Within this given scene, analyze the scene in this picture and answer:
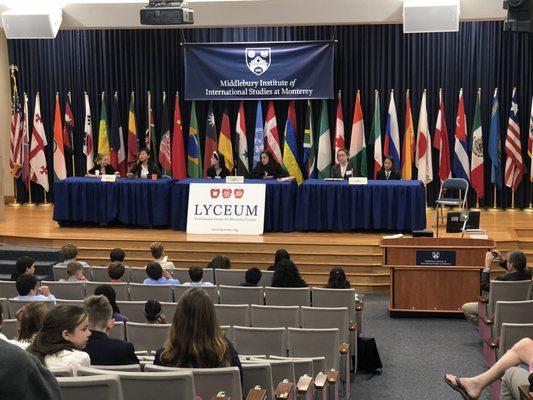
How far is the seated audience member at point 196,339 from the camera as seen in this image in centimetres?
449

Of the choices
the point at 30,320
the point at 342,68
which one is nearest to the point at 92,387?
the point at 30,320

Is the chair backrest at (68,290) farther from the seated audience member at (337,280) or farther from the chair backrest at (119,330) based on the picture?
the seated audience member at (337,280)

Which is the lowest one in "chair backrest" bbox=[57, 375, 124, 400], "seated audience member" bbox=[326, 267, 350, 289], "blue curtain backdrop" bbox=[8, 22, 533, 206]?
"seated audience member" bbox=[326, 267, 350, 289]

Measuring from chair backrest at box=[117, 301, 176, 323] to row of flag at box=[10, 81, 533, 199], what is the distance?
24.0 feet

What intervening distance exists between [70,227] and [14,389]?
10536 millimetres

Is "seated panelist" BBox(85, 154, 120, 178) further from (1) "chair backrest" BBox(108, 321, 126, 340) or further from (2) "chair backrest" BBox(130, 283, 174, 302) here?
(1) "chair backrest" BBox(108, 321, 126, 340)

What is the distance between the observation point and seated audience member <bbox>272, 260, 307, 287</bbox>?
7.91 meters

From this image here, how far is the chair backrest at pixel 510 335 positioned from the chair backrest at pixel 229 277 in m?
2.99

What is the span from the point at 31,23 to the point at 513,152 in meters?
7.56

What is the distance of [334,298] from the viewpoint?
7656 millimetres

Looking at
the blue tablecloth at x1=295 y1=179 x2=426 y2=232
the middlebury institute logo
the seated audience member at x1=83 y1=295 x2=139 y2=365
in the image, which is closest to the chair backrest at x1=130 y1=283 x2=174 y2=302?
the seated audience member at x1=83 y1=295 x2=139 y2=365

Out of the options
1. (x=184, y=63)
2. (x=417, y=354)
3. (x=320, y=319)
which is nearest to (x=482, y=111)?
(x=184, y=63)

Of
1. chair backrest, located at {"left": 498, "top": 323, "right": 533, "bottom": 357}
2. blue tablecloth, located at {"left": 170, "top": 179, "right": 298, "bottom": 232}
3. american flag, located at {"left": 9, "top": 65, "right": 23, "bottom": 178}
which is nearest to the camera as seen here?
chair backrest, located at {"left": 498, "top": 323, "right": 533, "bottom": 357}

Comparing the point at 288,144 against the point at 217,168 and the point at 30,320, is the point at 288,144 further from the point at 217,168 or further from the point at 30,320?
the point at 30,320
